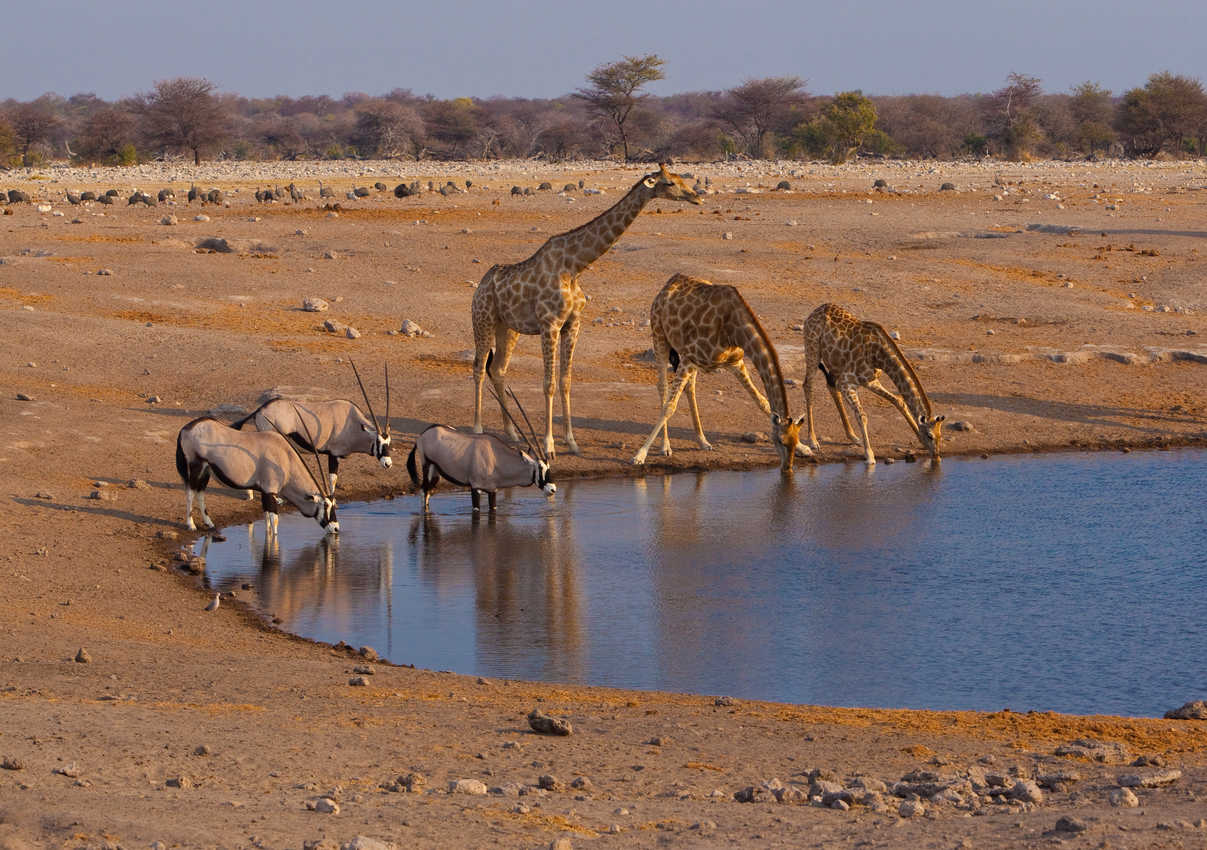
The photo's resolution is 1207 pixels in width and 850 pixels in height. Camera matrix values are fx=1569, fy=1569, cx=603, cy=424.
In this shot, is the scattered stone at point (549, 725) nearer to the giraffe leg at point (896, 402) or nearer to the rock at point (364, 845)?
the rock at point (364, 845)

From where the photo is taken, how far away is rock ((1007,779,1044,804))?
22.0 feet

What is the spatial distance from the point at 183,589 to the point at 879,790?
6464mm

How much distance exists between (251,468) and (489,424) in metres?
5.12

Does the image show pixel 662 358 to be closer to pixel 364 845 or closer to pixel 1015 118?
pixel 364 845

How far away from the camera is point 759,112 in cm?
7256

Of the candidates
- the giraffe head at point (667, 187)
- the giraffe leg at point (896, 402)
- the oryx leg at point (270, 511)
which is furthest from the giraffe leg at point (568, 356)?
the oryx leg at point (270, 511)

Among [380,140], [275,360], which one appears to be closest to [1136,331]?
[275,360]

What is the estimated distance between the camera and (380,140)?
7369 cm

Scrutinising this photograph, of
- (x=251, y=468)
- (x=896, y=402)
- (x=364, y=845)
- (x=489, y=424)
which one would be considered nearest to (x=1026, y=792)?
(x=364, y=845)

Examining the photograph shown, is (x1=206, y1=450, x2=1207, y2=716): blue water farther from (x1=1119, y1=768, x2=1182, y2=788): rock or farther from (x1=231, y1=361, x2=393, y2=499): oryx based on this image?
(x1=1119, y1=768, x2=1182, y2=788): rock

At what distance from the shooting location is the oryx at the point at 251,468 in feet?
42.7

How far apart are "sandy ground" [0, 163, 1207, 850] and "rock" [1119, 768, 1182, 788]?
35mm

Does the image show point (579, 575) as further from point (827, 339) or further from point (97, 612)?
point (827, 339)

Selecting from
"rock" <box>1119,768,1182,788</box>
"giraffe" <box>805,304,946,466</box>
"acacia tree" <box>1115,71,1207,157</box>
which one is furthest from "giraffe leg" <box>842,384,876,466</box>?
"acacia tree" <box>1115,71,1207,157</box>
